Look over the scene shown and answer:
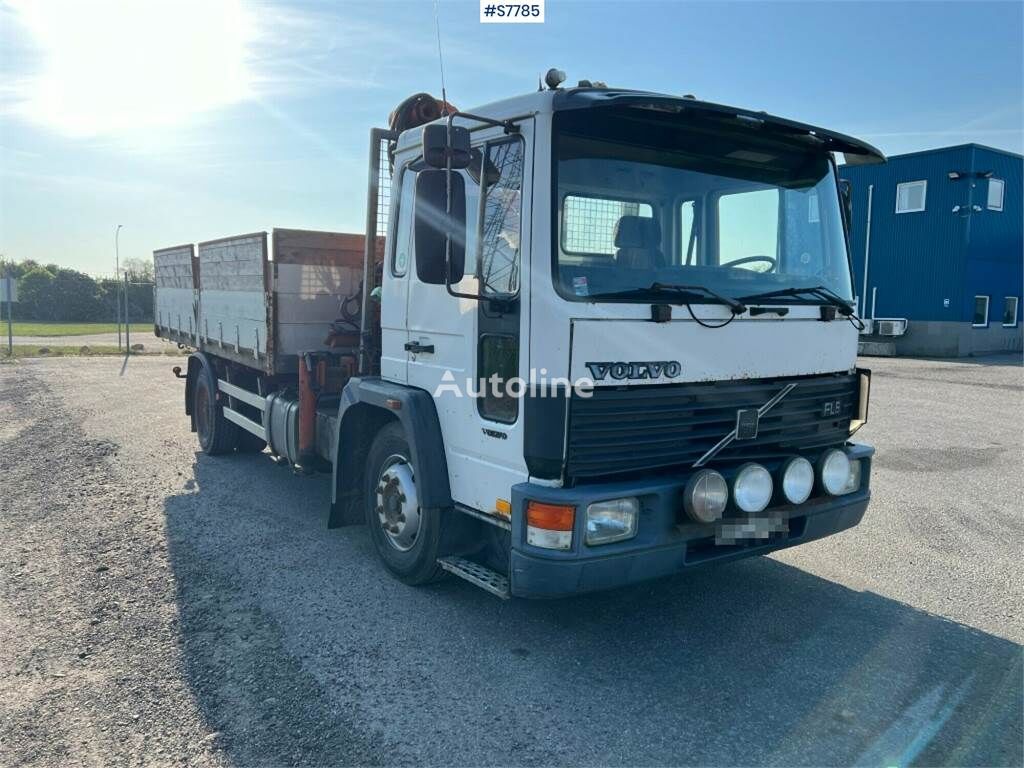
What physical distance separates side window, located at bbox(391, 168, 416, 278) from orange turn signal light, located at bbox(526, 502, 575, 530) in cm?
183

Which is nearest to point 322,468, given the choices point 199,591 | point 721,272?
point 199,591

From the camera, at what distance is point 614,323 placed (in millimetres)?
3441

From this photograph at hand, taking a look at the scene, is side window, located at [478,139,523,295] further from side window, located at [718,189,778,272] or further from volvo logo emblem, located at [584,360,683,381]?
side window, located at [718,189,778,272]

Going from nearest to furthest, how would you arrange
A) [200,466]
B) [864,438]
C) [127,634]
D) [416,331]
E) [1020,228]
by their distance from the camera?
1. [127,634]
2. [416,331]
3. [200,466]
4. [864,438]
5. [1020,228]

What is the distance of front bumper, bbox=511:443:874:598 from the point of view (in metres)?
3.35

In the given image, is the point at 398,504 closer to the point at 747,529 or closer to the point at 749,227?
the point at 747,529

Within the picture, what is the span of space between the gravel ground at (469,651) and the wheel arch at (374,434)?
1.63 feet

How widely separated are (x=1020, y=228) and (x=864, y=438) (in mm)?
23833

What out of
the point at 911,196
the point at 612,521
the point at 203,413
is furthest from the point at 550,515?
the point at 911,196

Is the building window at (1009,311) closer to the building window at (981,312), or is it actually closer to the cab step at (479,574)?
the building window at (981,312)

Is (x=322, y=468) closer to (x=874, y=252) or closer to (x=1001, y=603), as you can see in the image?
(x=1001, y=603)

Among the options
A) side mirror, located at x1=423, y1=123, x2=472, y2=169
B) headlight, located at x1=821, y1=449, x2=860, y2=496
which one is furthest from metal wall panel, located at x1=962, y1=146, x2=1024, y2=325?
side mirror, located at x1=423, y1=123, x2=472, y2=169

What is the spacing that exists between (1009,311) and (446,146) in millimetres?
31299

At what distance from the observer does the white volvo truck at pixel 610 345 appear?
3.43 meters
